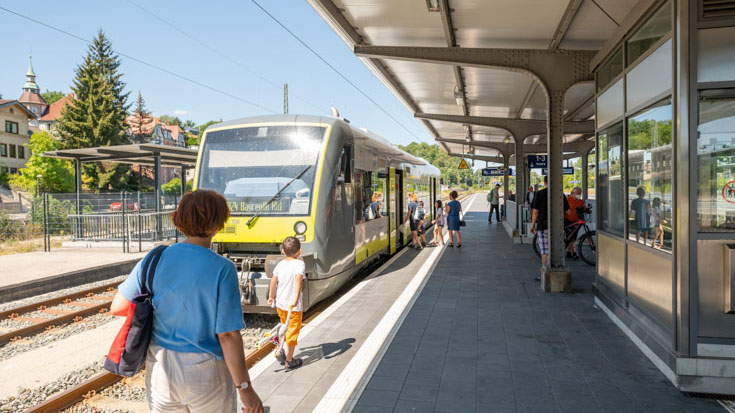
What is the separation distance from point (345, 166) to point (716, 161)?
530 centimetres

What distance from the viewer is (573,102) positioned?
50.9 ft

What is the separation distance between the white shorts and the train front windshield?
5245mm

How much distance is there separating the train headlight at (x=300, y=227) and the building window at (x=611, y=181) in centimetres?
418

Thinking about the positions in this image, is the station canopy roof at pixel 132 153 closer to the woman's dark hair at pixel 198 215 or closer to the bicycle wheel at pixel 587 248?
the bicycle wheel at pixel 587 248

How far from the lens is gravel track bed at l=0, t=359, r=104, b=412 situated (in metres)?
5.19

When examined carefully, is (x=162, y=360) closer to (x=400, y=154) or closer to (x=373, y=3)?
(x=373, y=3)

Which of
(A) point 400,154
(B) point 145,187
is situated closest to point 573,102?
(A) point 400,154

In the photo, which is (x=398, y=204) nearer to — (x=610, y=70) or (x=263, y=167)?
(x=263, y=167)

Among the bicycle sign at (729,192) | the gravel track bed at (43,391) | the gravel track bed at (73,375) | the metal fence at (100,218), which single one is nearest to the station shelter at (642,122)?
the bicycle sign at (729,192)

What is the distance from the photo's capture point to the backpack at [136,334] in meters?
2.44

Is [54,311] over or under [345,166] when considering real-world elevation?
under

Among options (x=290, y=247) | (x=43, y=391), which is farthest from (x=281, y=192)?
(x=43, y=391)

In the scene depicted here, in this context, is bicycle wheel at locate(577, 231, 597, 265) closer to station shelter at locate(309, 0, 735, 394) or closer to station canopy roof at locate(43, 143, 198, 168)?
station shelter at locate(309, 0, 735, 394)

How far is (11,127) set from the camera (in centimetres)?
5906
